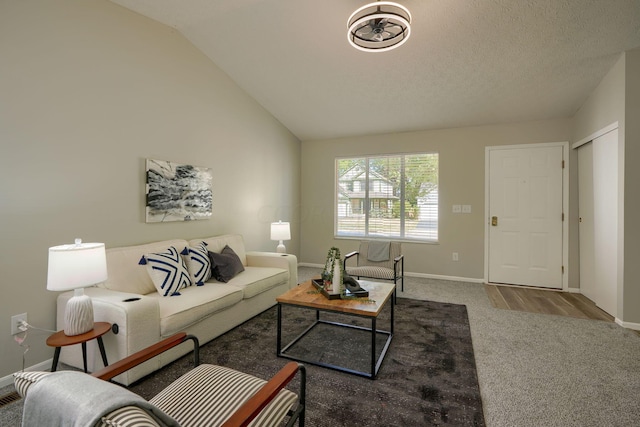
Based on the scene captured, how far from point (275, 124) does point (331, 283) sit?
3.28m

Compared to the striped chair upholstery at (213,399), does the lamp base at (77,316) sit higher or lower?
higher

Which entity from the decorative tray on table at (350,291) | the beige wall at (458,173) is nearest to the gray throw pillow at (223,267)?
the decorative tray on table at (350,291)

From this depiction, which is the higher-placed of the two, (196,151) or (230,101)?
(230,101)

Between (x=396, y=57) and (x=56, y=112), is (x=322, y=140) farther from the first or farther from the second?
(x=56, y=112)

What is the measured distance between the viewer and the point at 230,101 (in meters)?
4.06

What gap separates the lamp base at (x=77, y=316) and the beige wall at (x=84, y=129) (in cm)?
59

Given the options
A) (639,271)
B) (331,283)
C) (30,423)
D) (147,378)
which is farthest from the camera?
(639,271)

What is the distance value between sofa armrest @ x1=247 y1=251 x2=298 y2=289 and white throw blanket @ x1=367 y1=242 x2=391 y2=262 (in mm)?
1158

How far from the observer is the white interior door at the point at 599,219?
127 inches

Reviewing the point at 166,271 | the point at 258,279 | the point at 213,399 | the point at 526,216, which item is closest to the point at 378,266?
the point at 258,279

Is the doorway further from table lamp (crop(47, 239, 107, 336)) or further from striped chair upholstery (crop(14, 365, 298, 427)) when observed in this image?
table lamp (crop(47, 239, 107, 336))

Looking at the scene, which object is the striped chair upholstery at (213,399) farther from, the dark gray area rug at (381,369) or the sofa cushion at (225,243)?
the sofa cushion at (225,243)

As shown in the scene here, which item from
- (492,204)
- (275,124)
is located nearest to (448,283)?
(492,204)

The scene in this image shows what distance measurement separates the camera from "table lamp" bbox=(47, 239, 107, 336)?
1852 millimetres
